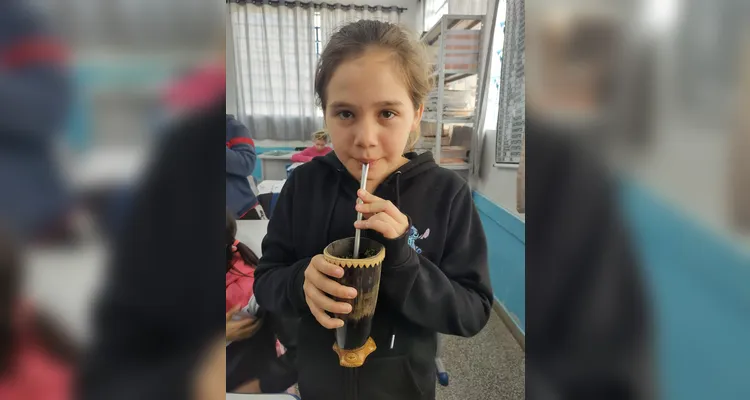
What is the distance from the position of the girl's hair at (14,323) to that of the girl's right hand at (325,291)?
0.21m

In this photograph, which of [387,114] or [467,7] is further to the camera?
[467,7]

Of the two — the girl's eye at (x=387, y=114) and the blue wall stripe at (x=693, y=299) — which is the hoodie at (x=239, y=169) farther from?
the blue wall stripe at (x=693, y=299)

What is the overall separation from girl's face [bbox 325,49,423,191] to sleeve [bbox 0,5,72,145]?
10.3 inches

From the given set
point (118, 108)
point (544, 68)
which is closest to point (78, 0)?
point (118, 108)

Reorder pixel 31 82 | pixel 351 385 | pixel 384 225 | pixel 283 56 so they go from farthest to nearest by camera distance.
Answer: pixel 283 56
pixel 351 385
pixel 384 225
pixel 31 82

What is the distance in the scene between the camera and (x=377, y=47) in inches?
15.3

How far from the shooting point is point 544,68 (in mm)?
178

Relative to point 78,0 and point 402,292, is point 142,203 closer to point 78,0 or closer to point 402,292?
point 78,0

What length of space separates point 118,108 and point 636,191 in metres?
0.22

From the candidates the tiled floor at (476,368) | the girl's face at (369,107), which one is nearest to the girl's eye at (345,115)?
the girl's face at (369,107)

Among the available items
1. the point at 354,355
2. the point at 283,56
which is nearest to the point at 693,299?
the point at 354,355

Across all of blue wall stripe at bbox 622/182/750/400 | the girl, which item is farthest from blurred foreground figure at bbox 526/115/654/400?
the girl

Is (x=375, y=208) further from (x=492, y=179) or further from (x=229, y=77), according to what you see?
(x=492, y=179)

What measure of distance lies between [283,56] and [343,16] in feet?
0.44
